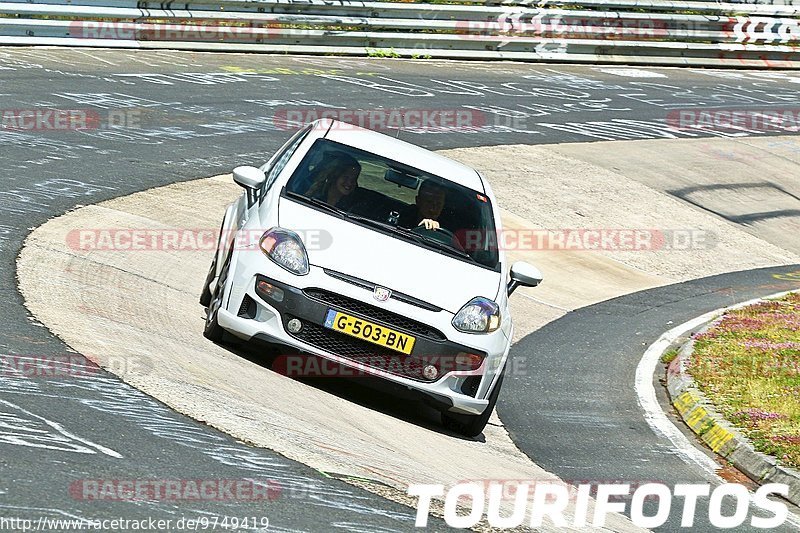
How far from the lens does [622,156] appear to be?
20.3m

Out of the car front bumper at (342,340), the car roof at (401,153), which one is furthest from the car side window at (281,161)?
the car front bumper at (342,340)

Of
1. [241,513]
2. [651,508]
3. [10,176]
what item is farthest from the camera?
[10,176]

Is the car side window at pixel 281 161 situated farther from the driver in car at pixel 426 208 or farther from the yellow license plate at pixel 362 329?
the yellow license plate at pixel 362 329

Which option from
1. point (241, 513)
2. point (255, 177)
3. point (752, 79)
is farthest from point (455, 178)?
point (752, 79)

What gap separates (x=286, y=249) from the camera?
7930mm

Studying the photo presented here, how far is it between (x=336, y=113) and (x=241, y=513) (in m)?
13.9

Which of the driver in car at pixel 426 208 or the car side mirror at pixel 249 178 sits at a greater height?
the car side mirror at pixel 249 178

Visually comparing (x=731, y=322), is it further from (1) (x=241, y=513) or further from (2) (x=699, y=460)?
(1) (x=241, y=513)

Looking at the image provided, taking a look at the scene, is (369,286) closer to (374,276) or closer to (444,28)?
(374,276)

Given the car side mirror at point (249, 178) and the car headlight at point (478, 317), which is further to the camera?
the car side mirror at point (249, 178)

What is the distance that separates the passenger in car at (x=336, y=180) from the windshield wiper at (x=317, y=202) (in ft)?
0.12

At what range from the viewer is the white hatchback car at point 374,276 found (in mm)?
7750

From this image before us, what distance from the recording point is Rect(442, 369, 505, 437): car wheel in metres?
8.23

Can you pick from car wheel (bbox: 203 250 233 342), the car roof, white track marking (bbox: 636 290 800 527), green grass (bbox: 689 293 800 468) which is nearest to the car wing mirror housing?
car wheel (bbox: 203 250 233 342)
